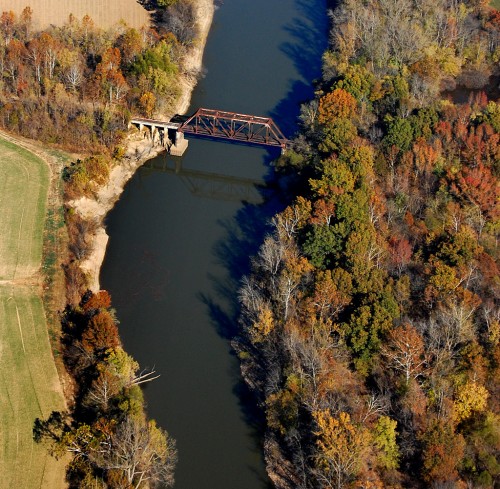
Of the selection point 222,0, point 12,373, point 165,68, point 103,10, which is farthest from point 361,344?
point 222,0

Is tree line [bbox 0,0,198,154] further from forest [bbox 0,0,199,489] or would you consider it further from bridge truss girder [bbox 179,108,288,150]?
bridge truss girder [bbox 179,108,288,150]

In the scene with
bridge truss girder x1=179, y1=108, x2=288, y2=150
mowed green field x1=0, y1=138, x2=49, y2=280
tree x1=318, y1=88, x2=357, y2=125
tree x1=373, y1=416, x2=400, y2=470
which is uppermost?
tree x1=318, y1=88, x2=357, y2=125

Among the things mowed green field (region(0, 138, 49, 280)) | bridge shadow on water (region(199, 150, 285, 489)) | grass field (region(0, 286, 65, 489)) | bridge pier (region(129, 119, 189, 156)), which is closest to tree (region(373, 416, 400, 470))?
bridge shadow on water (region(199, 150, 285, 489))

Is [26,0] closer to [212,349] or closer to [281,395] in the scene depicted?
[212,349]

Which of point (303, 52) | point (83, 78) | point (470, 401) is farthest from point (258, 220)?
point (303, 52)

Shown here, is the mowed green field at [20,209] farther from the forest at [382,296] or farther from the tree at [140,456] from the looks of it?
the tree at [140,456]

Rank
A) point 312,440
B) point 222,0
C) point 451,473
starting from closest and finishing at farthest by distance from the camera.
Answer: point 451,473 → point 312,440 → point 222,0
